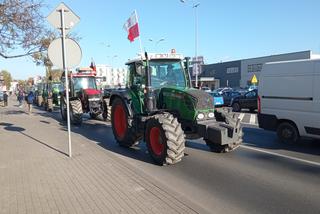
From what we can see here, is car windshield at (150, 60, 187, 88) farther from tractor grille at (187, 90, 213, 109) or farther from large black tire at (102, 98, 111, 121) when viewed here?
large black tire at (102, 98, 111, 121)

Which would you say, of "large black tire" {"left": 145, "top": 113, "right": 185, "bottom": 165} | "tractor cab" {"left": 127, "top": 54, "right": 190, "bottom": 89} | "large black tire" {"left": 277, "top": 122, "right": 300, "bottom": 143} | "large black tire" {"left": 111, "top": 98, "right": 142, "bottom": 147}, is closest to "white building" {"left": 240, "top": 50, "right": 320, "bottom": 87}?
"large black tire" {"left": 277, "top": 122, "right": 300, "bottom": 143}

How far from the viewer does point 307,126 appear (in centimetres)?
1022

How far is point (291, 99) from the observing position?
1059cm

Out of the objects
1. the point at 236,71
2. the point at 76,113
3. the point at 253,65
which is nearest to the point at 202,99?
the point at 76,113

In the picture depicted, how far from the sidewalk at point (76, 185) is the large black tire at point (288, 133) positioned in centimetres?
539

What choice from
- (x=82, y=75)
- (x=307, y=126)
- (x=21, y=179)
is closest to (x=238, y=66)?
(x=82, y=75)

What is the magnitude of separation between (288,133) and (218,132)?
146 inches

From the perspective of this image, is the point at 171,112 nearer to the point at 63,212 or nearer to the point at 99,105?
the point at 63,212

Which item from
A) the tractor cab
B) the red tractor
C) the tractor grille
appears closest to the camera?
the tractor grille

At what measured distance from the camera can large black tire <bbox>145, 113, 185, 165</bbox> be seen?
794 centimetres

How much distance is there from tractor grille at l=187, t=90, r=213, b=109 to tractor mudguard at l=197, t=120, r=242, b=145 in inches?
15.3

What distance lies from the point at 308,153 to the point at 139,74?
4.96 m

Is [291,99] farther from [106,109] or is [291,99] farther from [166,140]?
[106,109]

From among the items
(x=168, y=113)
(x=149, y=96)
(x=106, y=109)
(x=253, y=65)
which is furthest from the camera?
(x=253, y=65)
